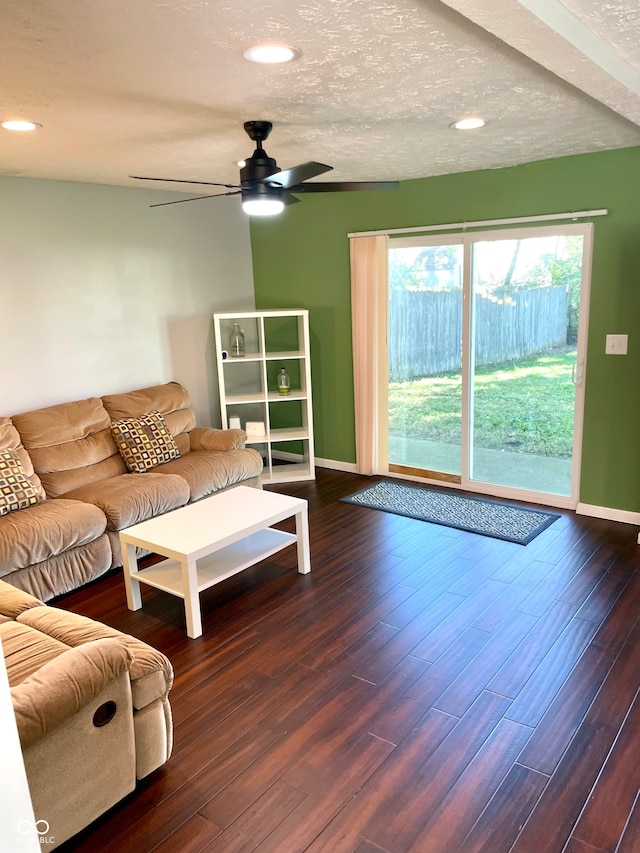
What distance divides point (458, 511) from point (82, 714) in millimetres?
3085

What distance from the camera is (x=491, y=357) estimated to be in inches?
181

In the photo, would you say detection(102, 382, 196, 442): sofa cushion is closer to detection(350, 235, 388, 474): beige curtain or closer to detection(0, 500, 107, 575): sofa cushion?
detection(0, 500, 107, 575): sofa cushion

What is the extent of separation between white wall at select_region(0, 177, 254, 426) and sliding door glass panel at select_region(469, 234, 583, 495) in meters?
2.28

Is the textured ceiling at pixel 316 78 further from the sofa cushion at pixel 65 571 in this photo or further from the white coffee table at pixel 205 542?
the sofa cushion at pixel 65 571

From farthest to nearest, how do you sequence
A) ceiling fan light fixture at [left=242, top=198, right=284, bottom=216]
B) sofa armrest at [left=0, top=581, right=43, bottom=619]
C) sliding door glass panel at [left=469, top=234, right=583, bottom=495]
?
sliding door glass panel at [left=469, top=234, right=583, bottom=495], ceiling fan light fixture at [left=242, top=198, right=284, bottom=216], sofa armrest at [left=0, top=581, right=43, bottom=619]

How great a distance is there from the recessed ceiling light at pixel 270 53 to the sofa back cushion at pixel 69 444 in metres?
2.79

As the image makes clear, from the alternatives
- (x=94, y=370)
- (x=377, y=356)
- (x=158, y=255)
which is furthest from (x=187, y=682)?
(x=158, y=255)

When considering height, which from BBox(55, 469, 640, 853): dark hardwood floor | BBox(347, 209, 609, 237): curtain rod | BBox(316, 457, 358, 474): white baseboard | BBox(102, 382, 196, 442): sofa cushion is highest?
BBox(347, 209, 609, 237): curtain rod

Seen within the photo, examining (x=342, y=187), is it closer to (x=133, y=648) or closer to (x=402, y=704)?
(x=133, y=648)

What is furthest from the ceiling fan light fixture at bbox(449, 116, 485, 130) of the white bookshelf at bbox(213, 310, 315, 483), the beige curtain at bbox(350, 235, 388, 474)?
the white bookshelf at bbox(213, 310, 315, 483)

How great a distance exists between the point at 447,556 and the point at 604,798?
1786 millimetres

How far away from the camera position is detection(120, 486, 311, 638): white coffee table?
2996 millimetres

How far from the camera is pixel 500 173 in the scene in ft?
13.9

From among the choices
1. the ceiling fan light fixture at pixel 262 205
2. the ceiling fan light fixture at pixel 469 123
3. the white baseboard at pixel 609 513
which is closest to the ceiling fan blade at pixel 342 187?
the ceiling fan light fixture at pixel 262 205
